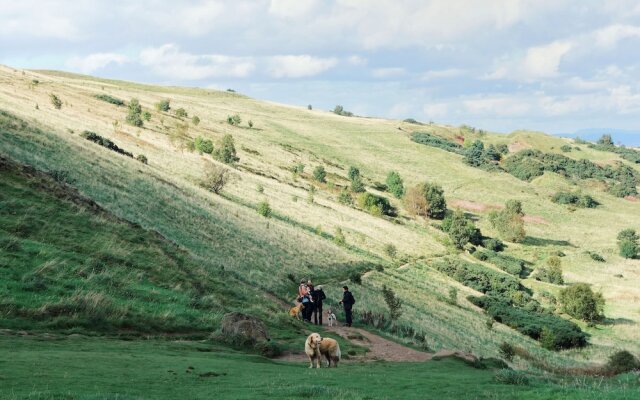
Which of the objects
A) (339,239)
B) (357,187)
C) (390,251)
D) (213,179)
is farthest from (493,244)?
(213,179)

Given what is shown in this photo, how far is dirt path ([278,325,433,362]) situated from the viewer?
23750 millimetres

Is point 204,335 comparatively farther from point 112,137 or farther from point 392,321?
point 112,137

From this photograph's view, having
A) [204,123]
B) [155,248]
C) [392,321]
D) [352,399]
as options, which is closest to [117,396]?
[352,399]

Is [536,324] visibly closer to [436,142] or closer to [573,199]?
[573,199]

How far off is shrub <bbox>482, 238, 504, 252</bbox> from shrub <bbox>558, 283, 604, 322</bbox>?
30.0m

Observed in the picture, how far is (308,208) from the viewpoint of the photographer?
80500 millimetres

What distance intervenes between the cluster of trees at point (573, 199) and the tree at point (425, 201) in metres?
41.1

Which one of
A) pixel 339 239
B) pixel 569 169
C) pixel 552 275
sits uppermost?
pixel 569 169

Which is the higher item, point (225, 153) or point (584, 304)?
point (225, 153)

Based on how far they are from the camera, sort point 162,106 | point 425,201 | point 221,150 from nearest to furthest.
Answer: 1. point 221,150
2. point 425,201
3. point 162,106

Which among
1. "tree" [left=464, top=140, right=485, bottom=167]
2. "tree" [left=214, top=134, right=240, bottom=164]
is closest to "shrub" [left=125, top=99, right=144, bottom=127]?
"tree" [left=214, top=134, right=240, bottom=164]

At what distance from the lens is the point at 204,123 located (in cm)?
12388

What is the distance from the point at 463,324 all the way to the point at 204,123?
87722mm

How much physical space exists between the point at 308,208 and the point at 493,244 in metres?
31.7
